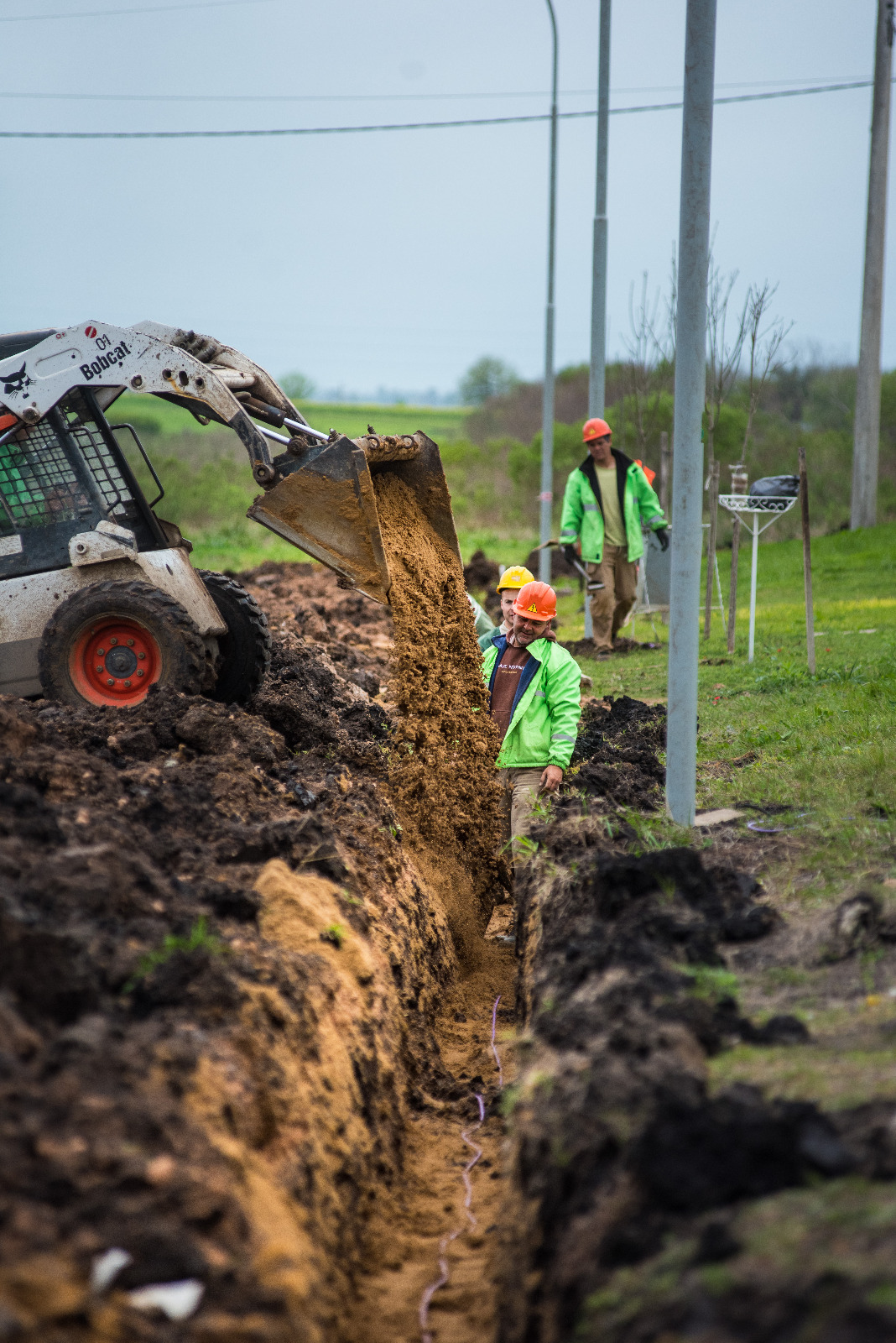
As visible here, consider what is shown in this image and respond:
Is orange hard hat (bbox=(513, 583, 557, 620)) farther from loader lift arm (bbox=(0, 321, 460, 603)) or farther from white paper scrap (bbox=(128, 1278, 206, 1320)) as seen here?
white paper scrap (bbox=(128, 1278, 206, 1320))

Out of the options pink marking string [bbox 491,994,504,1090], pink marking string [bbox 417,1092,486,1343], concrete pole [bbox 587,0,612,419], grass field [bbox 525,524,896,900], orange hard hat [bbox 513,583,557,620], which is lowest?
pink marking string [bbox 491,994,504,1090]

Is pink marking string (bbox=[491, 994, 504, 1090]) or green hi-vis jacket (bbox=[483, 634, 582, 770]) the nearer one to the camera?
pink marking string (bbox=[491, 994, 504, 1090])

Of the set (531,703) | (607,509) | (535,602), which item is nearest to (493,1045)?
(531,703)

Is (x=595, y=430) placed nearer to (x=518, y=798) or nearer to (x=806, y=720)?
(x=806, y=720)

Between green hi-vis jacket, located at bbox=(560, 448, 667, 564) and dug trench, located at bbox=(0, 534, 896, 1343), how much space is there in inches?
250

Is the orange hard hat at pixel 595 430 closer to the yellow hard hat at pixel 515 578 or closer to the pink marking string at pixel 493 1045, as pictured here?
the yellow hard hat at pixel 515 578

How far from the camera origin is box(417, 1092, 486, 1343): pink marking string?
3783mm

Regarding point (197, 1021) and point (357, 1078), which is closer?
point (197, 1021)

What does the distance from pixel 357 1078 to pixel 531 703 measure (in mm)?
3181

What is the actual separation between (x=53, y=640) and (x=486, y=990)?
11.2 ft

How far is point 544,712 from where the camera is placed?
732 cm

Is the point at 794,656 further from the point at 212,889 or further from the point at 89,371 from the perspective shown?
the point at 212,889

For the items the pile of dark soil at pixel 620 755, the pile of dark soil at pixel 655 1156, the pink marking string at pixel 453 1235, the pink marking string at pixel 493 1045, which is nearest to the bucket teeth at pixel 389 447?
the pile of dark soil at pixel 620 755

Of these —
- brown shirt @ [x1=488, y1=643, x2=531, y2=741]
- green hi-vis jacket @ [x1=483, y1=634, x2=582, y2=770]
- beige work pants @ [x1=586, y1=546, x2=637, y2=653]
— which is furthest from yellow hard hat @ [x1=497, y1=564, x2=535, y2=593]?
beige work pants @ [x1=586, y1=546, x2=637, y2=653]
